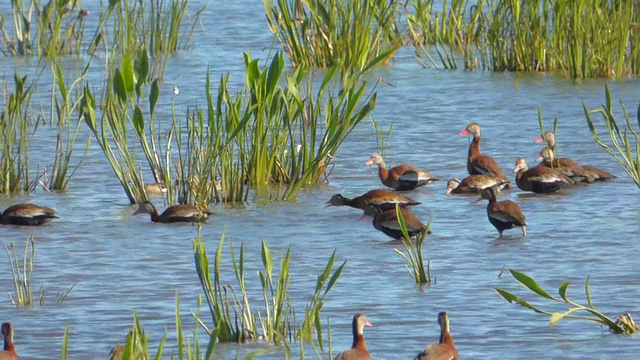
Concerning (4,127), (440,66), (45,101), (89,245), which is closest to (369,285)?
(89,245)

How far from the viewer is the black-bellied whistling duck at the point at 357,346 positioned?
5.88 meters

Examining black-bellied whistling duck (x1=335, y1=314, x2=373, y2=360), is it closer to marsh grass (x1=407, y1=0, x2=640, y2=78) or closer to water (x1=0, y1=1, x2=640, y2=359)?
water (x1=0, y1=1, x2=640, y2=359)

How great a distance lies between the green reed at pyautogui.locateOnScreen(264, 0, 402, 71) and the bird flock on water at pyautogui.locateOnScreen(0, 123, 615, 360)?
219 cm

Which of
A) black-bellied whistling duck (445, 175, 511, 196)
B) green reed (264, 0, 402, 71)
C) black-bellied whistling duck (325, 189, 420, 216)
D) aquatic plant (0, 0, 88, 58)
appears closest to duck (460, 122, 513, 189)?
black-bellied whistling duck (445, 175, 511, 196)

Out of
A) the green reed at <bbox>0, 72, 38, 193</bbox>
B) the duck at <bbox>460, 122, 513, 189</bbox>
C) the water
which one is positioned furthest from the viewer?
the duck at <bbox>460, 122, 513, 189</bbox>

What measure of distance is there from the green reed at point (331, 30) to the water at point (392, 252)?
729mm

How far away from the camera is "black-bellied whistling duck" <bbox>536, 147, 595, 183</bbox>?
10711 millimetres

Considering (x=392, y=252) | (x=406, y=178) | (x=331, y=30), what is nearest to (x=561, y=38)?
(x=331, y=30)

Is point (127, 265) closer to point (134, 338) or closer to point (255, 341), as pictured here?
point (255, 341)

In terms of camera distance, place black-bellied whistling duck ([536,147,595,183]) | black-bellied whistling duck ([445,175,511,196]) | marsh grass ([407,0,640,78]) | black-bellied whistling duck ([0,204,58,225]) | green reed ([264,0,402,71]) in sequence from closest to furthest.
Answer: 1. black-bellied whistling duck ([0,204,58,225])
2. black-bellied whistling duck ([445,175,511,196])
3. black-bellied whistling duck ([536,147,595,183])
4. green reed ([264,0,402,71])
5. marsh grass ([407,0,640,78])

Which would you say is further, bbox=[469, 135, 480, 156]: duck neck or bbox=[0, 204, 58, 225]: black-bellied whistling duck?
bbox=[469, 135, 480, 156]: duck neck

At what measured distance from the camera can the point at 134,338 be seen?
5.25 metres

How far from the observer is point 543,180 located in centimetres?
1050

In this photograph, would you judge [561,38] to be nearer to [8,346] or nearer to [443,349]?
[443,349]
